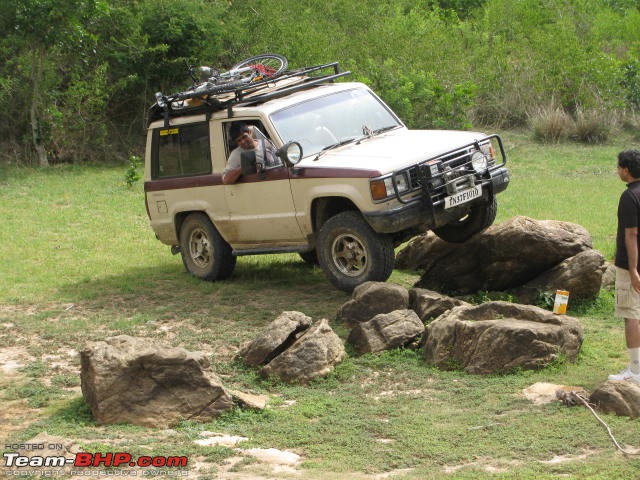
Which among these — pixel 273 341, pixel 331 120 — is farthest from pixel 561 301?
pixel 331 120

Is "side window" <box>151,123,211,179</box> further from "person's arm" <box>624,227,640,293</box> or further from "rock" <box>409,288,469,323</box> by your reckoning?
"person's arm" <box>624,227,640,293</box>

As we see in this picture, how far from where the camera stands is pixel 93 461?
18.1 ft

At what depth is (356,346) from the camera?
7879 mm

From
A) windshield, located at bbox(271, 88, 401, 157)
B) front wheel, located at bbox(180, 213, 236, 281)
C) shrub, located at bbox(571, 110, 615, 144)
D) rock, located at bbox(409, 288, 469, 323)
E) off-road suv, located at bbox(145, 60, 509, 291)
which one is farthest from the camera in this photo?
shrub, located at bbox(571, 110, 615, 144)

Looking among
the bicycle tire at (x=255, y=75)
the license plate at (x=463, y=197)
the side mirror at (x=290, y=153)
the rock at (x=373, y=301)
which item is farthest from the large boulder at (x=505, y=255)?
the bicycle tire at (x=255, y=75)

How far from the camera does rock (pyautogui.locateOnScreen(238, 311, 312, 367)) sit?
7555mm

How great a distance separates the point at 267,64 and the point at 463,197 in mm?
4015

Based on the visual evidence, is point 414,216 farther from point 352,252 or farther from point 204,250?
point 204,250

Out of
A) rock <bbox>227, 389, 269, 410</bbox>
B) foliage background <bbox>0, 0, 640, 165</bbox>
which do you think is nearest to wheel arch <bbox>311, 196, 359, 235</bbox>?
rock <bbox>227, 389, 269, 410</bbox>

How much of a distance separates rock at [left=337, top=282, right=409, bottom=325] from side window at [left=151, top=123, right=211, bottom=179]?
270cm

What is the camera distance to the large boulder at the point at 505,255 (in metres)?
9.13

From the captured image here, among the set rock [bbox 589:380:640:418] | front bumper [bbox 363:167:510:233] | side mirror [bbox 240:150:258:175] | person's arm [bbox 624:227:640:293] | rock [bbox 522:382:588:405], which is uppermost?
side mirror [bbox 240:150:258:175]

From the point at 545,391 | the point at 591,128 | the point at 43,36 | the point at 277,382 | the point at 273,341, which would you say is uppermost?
the point at 43,36

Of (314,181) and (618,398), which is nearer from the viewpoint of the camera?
(618,398)
